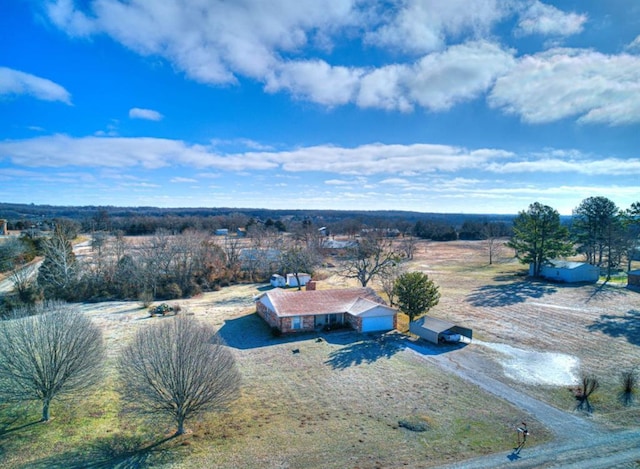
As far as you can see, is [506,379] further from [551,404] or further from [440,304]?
[440,304]

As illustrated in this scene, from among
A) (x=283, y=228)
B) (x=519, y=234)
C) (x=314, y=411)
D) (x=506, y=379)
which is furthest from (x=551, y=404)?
(x=283, y=228)

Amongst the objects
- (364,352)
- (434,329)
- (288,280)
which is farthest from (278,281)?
(434,329)

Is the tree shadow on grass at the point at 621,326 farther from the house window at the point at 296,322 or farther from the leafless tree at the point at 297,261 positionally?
the leafless tree at the point at 297,261

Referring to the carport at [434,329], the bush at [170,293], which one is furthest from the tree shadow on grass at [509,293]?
the bush at [170,293]

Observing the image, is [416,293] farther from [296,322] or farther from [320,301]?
[296,322]

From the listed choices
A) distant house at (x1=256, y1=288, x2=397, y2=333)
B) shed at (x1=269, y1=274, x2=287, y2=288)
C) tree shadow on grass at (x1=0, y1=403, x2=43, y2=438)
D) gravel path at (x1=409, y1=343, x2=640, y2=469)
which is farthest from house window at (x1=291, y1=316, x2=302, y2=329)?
shed at (x1=269, y1=274, x2=287, y2=288)
